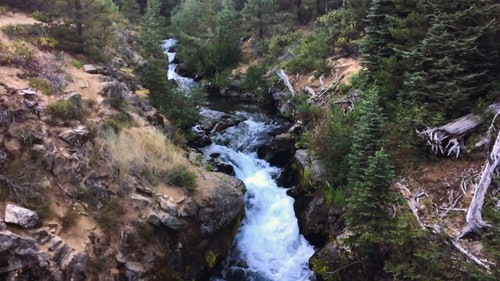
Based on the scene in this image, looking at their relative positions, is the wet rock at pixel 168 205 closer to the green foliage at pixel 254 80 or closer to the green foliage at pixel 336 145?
the green foliage at pixel 336 145

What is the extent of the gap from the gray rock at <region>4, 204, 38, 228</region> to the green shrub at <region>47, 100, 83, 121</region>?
9.80 ft

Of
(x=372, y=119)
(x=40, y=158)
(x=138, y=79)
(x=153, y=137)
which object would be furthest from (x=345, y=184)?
(x=138, y=79)

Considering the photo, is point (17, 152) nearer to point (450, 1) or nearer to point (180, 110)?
point (180, 110)

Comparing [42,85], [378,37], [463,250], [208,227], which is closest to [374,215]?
[463,250]

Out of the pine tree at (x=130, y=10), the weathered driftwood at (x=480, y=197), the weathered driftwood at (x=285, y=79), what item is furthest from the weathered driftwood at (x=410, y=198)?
the pine tree at (x=130, y=10)

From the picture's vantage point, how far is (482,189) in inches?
350

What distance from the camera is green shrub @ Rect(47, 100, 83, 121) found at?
392 inches

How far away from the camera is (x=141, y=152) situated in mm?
11094

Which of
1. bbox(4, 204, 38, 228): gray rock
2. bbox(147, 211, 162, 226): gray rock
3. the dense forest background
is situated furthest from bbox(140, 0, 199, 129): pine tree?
bbox(4, 204, 38, 228): gray rock

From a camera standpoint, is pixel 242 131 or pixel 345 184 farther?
pixel 242 131

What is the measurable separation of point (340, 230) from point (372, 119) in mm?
3377

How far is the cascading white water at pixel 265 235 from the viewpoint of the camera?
455 inches

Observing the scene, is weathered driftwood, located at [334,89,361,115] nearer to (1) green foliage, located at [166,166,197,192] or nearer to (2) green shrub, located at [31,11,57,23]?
(1) green foliage, located at [166,166,197,192]

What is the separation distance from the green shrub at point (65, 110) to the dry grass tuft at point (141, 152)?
3.23 ft
